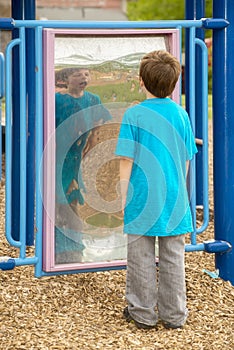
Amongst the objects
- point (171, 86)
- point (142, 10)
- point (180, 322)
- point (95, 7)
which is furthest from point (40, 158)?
point (95, 7)

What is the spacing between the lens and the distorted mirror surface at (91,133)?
4.10 m

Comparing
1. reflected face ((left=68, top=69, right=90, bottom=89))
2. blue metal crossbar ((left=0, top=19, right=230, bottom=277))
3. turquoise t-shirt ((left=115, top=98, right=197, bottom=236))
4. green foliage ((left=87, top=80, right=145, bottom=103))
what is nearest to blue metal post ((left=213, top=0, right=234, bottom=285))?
blue metal crossbar ((left=0, top=19, right=230, bottom=277))

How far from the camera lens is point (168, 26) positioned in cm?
423

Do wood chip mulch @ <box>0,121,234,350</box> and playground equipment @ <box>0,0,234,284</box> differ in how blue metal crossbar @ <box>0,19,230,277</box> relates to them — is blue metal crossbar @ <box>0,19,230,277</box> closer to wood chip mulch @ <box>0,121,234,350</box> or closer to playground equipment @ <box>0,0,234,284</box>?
playground equipment @ <box>0,0,234,284</box>

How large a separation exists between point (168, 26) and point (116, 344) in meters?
1.62

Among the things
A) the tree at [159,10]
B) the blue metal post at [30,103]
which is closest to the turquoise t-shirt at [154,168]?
the blue metal post at [30,103]

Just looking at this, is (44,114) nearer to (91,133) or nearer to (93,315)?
(91,133)

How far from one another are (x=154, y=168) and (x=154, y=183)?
69mm

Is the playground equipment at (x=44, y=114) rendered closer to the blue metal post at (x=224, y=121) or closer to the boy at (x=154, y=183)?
the blue metal post at (x=224, y=121)

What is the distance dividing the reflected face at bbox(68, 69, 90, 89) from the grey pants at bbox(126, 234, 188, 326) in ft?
2.64

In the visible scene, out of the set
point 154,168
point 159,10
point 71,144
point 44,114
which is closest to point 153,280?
point 154,168

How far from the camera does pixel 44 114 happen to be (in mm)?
4043

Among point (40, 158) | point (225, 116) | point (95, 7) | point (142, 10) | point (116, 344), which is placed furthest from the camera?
point (95, 7)

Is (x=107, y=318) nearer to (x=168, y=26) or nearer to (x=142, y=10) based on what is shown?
(x=168, y=26)
